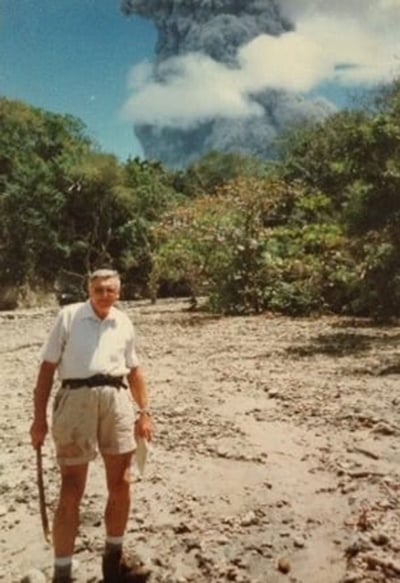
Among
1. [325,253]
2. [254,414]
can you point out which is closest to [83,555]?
[254,414]

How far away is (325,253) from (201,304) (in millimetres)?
5006

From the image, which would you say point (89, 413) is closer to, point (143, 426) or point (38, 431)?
point (38, 431)

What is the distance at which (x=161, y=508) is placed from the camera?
5.27 m

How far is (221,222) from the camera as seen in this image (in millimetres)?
20641

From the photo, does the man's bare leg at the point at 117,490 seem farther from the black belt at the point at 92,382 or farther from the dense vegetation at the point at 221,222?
the dense vegetation at the point at 221,222

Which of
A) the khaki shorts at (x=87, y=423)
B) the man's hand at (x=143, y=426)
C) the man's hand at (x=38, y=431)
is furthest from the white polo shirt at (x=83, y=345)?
the man's hand at (x=143, y=426)

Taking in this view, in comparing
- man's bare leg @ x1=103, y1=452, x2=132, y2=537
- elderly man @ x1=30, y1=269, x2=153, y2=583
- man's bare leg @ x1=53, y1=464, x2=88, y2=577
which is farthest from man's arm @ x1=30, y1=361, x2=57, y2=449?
man's bare leg @ x1=103, y1=452, x2=132, y2=537

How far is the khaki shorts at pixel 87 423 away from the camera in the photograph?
3934mm

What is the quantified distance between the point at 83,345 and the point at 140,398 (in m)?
0.52

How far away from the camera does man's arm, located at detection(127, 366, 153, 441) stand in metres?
4.29

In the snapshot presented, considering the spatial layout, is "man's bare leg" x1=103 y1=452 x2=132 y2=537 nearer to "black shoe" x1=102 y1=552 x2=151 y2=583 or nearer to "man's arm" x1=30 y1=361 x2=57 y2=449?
"black shoe" x1=102 y1=552 x2=151 y2=583

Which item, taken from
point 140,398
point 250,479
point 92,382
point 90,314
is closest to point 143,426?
point 140,398

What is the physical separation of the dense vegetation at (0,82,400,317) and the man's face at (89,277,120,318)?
980 centimetres

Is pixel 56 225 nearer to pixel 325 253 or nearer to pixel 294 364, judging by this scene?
pixel 325 253
